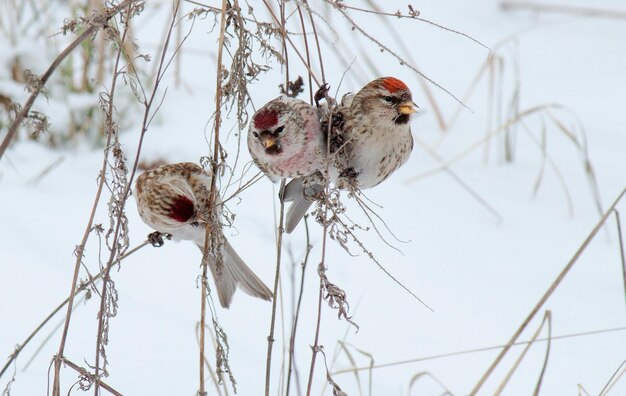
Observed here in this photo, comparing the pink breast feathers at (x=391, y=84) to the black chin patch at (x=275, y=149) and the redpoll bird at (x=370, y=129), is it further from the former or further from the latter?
the black chin patch at (x=275, y=149)

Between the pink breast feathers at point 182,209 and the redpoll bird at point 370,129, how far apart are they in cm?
44

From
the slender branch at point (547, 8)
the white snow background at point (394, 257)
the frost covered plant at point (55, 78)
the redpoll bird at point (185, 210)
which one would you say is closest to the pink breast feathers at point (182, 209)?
the redpoll bird at point (185, 210)

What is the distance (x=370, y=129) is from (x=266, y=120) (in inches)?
10.5

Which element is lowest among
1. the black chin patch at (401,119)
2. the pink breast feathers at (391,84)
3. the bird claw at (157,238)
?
the bird claw at (157,238)

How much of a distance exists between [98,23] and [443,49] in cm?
438

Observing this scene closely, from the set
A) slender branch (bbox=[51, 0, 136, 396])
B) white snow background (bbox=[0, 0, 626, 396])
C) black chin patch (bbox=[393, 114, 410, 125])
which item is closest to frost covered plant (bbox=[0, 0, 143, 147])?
white snow background (bbox=[0, 0, 626, 396])

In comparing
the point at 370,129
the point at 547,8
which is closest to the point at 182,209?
the point at 370,129

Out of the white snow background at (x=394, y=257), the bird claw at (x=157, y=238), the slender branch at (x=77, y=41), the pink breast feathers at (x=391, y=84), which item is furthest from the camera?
the white snow background at (x=394, y=257)

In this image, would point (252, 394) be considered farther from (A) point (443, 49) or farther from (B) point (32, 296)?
(A) point (443, 49)

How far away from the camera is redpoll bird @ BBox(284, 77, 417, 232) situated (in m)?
2.33

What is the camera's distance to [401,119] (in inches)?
95.5

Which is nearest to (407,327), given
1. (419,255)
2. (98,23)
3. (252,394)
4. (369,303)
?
(369,303)

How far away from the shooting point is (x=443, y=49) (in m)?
5.99

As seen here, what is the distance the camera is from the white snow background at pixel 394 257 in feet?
11.0
